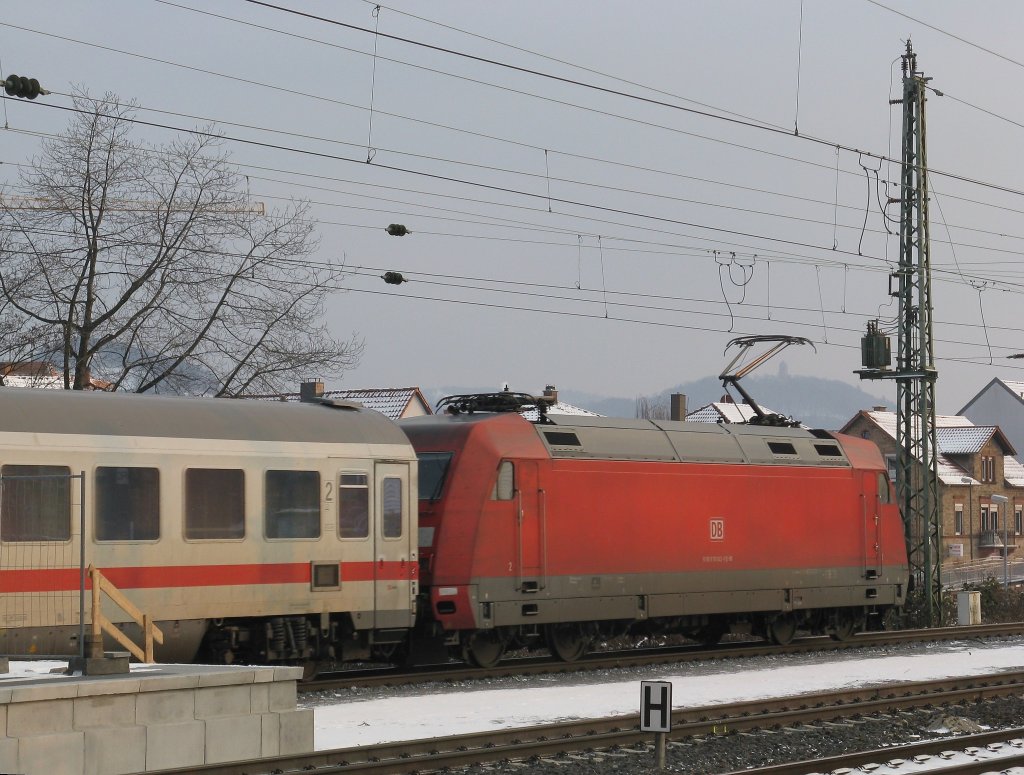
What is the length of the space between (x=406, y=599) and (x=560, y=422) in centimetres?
364

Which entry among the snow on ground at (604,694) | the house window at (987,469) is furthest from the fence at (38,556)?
the house window at (987,469)

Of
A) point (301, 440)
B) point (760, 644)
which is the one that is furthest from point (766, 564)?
point (301, 440)

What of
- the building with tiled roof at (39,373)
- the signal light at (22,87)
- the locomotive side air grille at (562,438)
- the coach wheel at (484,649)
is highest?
the signal light at (22,87)

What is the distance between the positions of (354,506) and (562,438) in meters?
3.60

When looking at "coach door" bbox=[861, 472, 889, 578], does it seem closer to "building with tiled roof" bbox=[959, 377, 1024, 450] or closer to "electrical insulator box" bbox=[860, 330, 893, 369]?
"electrical insulator box" bbox=[860, 330, 893, 369]

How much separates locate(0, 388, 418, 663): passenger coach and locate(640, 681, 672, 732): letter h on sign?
19.2 feet

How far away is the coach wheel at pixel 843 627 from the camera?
26.2m

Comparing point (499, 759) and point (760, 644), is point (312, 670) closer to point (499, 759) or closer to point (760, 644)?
point (499, 759)

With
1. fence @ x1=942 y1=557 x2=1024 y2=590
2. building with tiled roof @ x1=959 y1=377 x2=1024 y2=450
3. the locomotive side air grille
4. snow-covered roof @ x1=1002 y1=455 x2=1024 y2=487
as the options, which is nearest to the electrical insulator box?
the locomotive side air grille

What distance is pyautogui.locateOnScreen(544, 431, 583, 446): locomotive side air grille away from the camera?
69.6 feet

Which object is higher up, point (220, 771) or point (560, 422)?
point (560, 422)

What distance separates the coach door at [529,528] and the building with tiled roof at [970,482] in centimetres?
6039

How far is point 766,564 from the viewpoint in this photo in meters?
24.2

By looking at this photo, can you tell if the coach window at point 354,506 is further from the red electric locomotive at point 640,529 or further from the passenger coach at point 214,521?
the red electric locomotive at point 640,529
